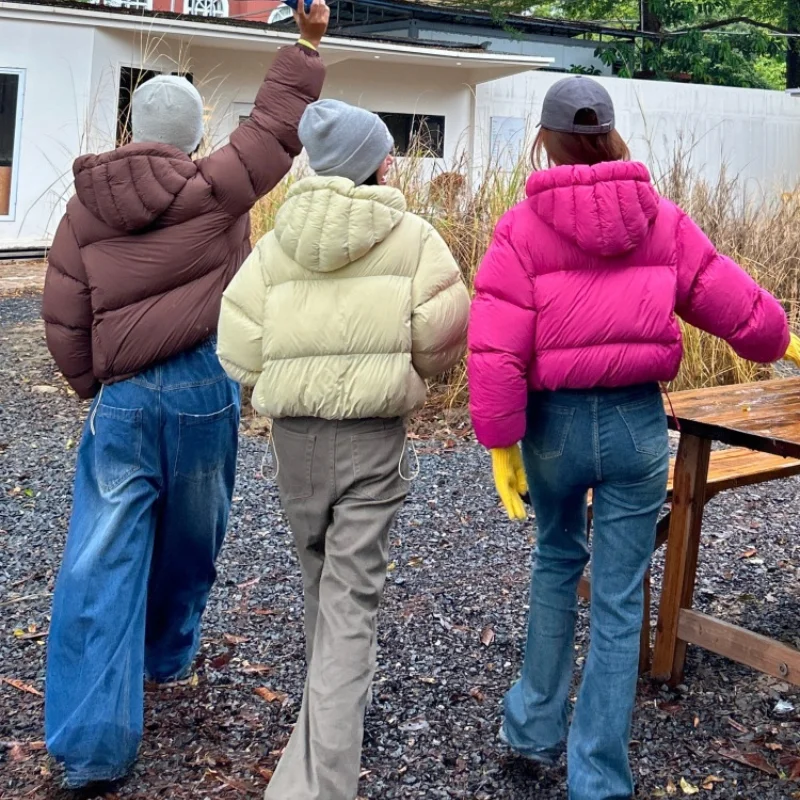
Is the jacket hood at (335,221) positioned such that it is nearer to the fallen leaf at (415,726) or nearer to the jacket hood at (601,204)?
the jacket hood at (601,204)

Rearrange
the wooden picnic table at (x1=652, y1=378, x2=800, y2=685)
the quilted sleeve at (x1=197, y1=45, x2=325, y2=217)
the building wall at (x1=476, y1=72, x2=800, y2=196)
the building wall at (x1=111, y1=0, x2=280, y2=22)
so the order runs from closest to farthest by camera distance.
Answer: the quilted sleeve at (x1=197, y1=45, x2=325, y2=217), the wooden picnic table at (x1=652, y1=378, x2=800, y2=685), the building wall at (x1=476, y1=72, x2=800, y2=196), the building wall at (x1=111, y1=0, x2=280, y2=22)

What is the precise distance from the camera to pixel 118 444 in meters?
2.98

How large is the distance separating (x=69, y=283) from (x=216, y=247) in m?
0.41

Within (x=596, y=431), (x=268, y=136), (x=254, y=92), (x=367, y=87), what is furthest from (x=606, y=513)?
(x=367, y=87)

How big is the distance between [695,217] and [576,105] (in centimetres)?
626

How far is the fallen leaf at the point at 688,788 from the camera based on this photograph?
2.90 m

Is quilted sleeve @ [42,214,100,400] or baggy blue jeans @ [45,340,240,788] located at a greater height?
quilted sleeve @ [42,214,100,400]

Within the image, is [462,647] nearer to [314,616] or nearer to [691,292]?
[314,616]

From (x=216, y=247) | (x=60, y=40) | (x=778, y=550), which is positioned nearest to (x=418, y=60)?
(x=60, y=40)

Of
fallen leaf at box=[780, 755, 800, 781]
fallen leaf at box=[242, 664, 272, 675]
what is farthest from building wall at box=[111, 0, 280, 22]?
fallen leaf at box=[780, 755, 800, 781]

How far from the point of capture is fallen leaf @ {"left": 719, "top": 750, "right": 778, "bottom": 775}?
119 inches

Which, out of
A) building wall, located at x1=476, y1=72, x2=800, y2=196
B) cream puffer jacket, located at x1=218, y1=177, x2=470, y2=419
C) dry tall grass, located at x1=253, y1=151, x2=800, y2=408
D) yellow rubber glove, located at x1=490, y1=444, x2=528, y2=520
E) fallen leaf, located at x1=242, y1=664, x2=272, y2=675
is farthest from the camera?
building wall, located at x1=476, y1=72, x2=800, y2=196

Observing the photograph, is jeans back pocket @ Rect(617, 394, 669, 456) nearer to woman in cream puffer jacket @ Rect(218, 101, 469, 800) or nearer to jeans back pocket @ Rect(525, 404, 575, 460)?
jeans back pocket @ Rect(525, 404, 575, 460)

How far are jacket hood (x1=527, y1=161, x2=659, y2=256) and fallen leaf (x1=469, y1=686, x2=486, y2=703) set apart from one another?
1.53 meters
